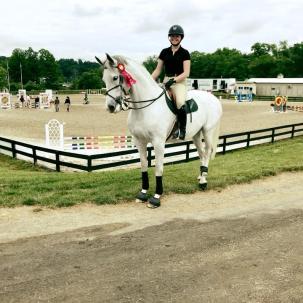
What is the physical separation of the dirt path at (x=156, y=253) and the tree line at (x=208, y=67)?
106 metres

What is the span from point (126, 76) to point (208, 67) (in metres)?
129

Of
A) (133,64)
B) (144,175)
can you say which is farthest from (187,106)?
(144,175)

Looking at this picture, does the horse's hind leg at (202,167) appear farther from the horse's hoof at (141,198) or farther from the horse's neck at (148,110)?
the horse's neck at (148,110)

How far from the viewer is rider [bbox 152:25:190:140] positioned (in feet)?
24.2

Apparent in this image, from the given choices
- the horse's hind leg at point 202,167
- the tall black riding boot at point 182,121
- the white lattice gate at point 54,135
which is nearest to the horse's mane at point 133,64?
the tall black riding boot at point 182,121

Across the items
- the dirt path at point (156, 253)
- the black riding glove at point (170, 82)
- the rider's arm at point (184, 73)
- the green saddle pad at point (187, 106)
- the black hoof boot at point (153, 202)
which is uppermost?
the rider's arm at point (184, 73)

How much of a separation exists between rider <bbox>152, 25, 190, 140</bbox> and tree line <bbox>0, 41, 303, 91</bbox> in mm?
104972

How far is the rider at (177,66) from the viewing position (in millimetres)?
7387

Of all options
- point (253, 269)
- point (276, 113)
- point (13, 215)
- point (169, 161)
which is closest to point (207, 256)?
point (253, 269)

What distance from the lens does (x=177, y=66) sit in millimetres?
7582

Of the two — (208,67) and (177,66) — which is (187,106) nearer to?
(177,66)

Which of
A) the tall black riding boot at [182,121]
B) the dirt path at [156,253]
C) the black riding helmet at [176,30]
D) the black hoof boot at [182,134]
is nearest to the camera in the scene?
the dirt path at [156,253]

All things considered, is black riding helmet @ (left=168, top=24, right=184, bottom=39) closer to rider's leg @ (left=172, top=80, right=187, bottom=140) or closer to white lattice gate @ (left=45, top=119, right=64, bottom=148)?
rider's leg @ (left=172, top=80, right=187, bottom=140)

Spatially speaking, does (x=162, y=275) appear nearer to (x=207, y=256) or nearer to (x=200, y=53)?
(x=207, y=256)
